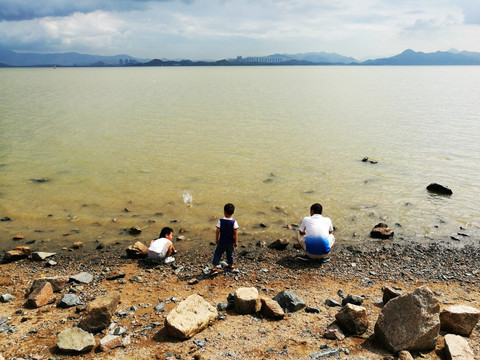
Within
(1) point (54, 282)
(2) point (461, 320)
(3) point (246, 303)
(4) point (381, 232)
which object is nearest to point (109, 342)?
(3) point (246, 303)

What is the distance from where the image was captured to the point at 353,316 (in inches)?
272

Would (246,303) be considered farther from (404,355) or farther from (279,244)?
(279,244)

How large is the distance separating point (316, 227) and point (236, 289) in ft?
10.2

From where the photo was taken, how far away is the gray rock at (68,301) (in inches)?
320

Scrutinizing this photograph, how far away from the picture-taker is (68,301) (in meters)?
8.17

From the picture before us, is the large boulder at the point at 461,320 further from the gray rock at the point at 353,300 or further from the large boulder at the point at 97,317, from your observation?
the large boulder at the point at 97,317

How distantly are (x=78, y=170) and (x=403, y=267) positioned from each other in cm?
1793

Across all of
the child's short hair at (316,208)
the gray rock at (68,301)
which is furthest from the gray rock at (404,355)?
the gray rock at (68,301)

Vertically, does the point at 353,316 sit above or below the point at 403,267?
above

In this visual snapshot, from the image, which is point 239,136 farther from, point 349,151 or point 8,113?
point 8,113

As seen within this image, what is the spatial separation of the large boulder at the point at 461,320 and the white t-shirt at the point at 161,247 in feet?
25.0

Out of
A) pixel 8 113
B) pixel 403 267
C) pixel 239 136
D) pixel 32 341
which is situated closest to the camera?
pixel 32 341

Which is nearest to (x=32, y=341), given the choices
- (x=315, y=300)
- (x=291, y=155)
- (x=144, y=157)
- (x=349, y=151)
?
(x=315, y=300)

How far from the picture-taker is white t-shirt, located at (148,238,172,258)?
10547 millimetres
